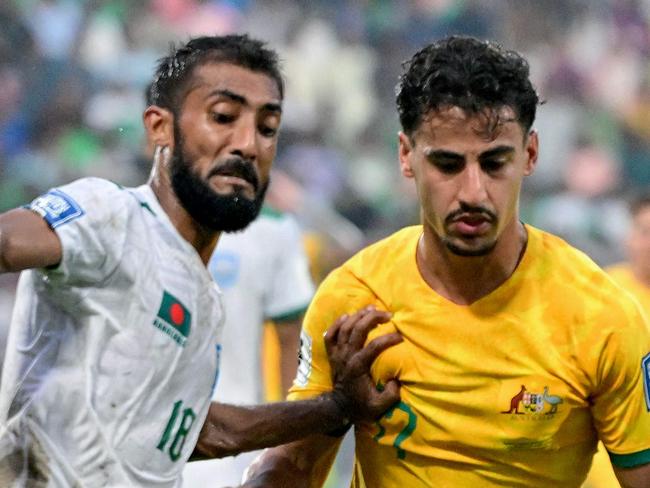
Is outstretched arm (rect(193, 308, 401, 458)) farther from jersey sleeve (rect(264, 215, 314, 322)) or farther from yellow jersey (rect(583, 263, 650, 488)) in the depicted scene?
yellow jersey (rect(583, 263, 650, 488))

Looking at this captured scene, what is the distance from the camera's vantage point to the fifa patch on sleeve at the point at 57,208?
2.68 metres

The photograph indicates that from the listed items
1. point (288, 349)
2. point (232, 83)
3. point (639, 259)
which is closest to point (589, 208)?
point (639, 259)

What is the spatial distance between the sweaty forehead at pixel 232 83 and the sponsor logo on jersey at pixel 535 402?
99 centimetres

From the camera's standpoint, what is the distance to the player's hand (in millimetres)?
3273

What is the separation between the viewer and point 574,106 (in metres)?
9.62

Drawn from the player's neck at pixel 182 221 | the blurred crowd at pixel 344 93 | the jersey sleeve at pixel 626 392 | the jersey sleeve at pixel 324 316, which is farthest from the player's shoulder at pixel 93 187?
the blurred crowd at pixel 344 93

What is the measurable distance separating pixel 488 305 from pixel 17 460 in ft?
4.06

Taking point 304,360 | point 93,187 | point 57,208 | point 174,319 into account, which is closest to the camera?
point 57,208

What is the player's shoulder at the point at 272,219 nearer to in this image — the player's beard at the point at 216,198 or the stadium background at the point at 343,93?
the stadium background at the point at 343,93

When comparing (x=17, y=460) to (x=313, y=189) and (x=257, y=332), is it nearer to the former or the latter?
(x=257, y=332)

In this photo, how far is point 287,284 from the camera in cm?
560

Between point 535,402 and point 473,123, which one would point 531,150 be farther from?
point 535,402

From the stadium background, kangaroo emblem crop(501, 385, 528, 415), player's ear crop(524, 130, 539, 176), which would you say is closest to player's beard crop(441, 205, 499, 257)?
player's ear crop(524, 130, 539, 176)

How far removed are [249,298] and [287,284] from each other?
0.72 feet
